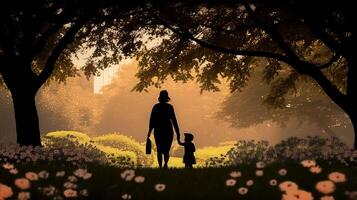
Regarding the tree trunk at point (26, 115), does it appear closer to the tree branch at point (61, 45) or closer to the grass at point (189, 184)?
the tree branch at point (61, 45)

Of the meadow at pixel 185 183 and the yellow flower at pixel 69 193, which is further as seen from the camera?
the meadow at pixel 185 183

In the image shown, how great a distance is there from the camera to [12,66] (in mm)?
16453

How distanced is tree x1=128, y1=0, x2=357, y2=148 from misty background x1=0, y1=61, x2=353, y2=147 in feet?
140

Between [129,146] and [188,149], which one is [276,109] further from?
[188,149]

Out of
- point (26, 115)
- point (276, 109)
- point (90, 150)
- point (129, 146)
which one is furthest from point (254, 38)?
point (276, 109)

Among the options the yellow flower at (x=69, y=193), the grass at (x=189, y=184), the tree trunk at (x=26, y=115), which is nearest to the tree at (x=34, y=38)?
the tree trunk at (x=26, y=115)

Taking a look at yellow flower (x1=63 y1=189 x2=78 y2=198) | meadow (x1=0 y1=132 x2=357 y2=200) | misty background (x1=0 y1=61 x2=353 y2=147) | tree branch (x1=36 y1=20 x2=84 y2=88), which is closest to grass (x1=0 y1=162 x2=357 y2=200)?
meadow (x1=0 y1=132 x2=357 y2=200)

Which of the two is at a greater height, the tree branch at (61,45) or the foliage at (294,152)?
the tree branch at (61,45)

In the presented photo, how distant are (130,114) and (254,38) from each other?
66.4m

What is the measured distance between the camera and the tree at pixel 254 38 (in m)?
14.4

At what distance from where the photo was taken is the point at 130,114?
8475cm

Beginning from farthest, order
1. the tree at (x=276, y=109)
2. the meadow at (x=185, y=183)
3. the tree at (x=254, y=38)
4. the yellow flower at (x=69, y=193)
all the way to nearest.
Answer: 1. the tree at (x=276, y=109)
2. the tree at (x=254, y=38)
3. the meadow at (x=185, y=183)
4. the yellow flower at (x=69, y=193)

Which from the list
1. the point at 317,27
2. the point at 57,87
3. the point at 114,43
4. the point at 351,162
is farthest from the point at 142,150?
the point at 57,87

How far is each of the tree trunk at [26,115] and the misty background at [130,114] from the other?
44969 mm
